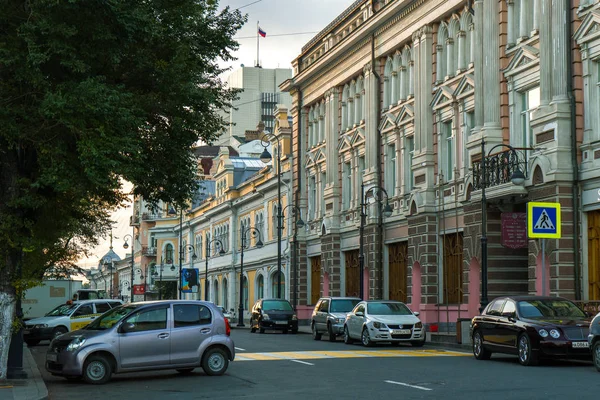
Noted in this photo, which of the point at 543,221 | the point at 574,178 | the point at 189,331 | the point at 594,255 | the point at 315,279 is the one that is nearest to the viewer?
the point at 189,331

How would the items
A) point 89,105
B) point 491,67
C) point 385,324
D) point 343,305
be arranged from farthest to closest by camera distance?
point 343,305
point 491,67
point 385,324
point 89,105

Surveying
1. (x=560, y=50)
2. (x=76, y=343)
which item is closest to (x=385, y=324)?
(x=560, y=50)

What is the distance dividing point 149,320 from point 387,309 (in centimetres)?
1346

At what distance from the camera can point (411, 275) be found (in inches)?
1640

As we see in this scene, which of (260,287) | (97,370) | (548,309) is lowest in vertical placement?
(97,370)

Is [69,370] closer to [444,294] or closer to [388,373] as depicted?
[388,373]

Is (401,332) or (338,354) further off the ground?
(401,332)

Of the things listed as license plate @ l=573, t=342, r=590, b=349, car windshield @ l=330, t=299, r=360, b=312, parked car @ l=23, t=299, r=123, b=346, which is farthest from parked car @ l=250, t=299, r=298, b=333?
license plate @ l=573, t=342, r=590, b=349

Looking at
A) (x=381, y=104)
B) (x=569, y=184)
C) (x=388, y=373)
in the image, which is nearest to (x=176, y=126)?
(x=388, y=373)

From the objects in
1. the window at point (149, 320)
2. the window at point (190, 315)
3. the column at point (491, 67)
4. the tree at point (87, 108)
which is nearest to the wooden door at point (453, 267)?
the column at point (491, 67)

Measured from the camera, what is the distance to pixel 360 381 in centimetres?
1806

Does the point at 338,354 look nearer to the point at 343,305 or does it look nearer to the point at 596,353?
the point at 596,353

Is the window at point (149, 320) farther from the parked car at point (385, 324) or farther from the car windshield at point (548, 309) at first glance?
the parked car at point (385, 324)

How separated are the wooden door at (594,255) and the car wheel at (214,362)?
43.6 feet
